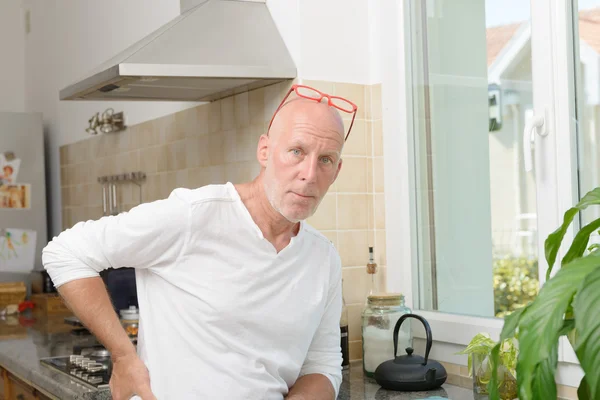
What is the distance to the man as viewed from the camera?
1.70 m

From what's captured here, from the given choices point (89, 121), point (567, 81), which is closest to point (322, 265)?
point (567, 81)

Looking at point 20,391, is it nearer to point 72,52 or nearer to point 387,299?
point 387,299

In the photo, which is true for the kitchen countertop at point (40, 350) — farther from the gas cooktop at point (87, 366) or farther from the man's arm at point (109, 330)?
the man's arm at point (109, 330)

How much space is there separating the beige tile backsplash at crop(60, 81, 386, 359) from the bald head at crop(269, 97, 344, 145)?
A: 686 mm

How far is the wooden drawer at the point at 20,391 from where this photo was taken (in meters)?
2.67

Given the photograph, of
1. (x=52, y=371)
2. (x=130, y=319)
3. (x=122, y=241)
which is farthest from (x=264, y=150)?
(x=130, y=319)

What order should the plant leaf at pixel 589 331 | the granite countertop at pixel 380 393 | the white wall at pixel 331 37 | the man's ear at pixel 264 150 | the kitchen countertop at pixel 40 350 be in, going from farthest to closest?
the white wall at pixel 331 37
the kitchen countertop at pixel 40 350
the granite countertop at pixel 380 393
the man's ear at pixel 264 150
the plant leaf at pixel 589 331

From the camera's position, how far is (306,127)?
5.66 ft

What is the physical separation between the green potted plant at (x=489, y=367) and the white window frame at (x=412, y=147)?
0.52 feet

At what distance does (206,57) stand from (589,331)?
1.59 m

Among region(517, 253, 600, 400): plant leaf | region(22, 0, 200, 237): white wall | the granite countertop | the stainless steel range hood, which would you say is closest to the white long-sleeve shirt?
the granite countertop

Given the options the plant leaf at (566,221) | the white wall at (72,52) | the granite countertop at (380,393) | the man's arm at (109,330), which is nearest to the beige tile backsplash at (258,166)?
the white wall at (72,52)

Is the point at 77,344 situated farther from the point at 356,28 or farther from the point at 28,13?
the point at 28,13

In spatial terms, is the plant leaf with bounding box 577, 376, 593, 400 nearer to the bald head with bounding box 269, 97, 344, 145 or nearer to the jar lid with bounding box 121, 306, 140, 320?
the bald head with bounding box 269, 97, 344, 145
